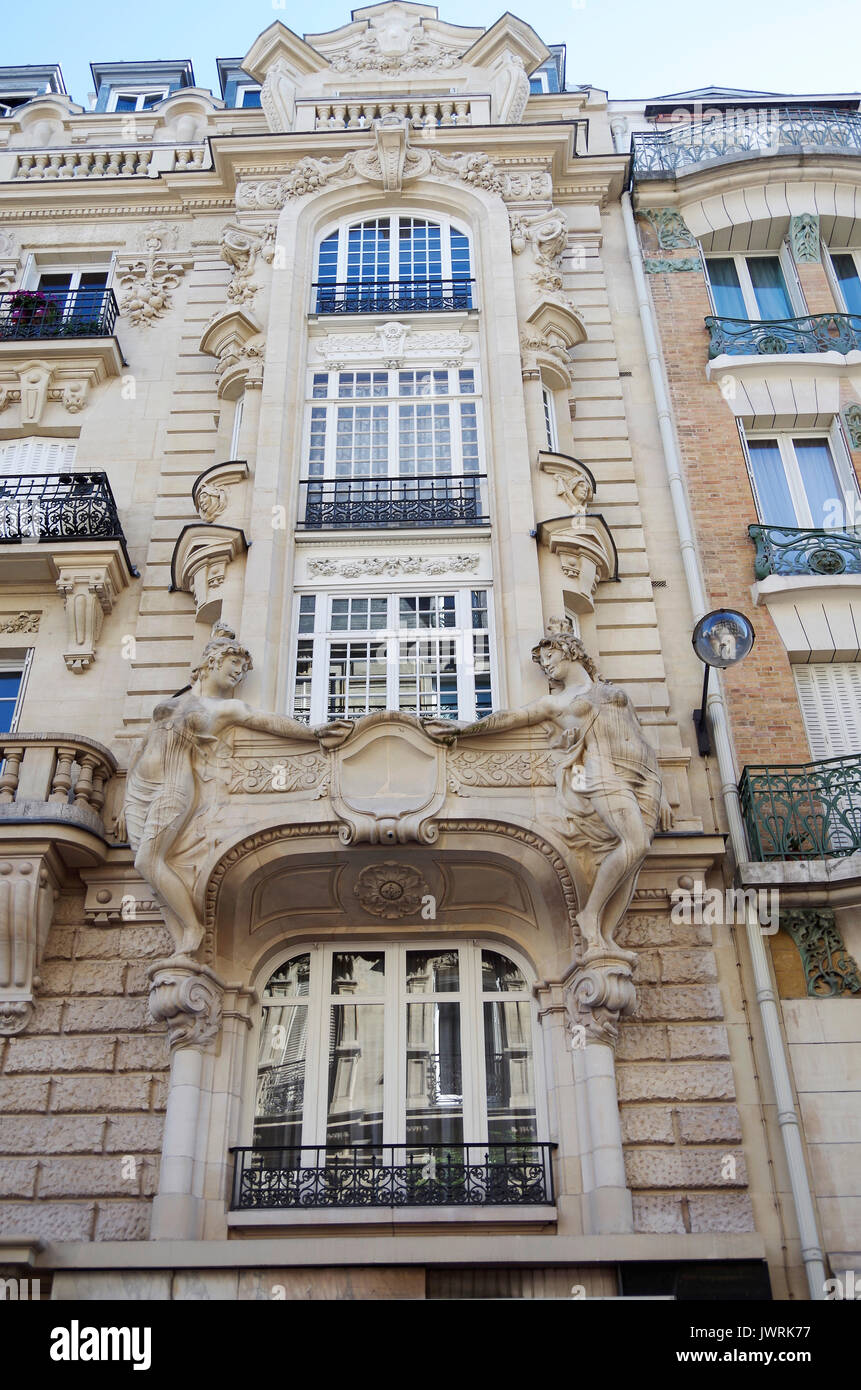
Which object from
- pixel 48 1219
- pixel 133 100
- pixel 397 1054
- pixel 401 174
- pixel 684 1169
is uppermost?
pixel 133 100

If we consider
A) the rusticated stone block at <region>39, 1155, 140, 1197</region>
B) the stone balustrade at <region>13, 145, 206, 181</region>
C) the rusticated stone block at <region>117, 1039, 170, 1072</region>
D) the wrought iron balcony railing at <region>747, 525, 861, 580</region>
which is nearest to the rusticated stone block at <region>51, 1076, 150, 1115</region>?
the rusticated stone block at <region>117, 1039, 170, 1072</region>

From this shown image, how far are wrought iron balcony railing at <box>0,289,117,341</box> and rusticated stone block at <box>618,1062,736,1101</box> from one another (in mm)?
13307

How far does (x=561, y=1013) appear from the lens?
1142 centimetres

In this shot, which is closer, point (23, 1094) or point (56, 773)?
point (23, 1094)

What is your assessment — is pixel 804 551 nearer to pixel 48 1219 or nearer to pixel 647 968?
pixel 647 968

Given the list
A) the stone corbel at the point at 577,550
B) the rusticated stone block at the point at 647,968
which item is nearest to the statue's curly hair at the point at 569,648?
the stone corbel at the point at 577,550

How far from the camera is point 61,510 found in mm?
15570

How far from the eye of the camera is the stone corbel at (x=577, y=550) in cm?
1406

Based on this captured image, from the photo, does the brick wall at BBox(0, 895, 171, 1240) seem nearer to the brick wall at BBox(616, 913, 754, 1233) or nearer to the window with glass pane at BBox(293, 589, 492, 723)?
the window with glass pane at BBox(293, 589, 492, 723)

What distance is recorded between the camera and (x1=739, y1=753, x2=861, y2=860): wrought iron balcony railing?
12195 millimetres

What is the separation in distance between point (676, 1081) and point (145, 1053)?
5107 mm

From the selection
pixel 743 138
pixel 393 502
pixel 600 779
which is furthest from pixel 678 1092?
pixel 743 138

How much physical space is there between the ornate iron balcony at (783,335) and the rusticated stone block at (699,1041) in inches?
397

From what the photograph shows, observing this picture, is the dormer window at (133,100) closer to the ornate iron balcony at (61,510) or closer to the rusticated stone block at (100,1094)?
the ornate iron balcony at (61,510)
